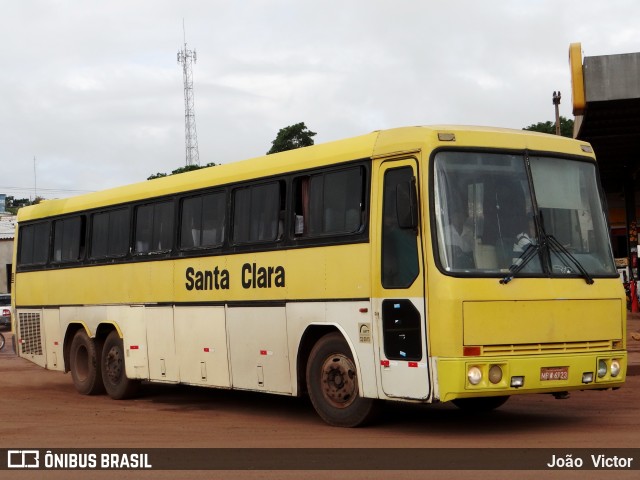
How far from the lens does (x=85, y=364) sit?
18828mm

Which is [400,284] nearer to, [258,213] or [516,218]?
[516,218]

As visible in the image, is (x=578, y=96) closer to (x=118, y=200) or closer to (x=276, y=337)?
(x=118, y=200)

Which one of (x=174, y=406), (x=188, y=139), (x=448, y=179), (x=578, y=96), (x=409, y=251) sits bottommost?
(x=174, y=406)

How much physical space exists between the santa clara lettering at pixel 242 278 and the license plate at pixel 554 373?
343cm

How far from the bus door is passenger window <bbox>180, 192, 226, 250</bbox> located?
3351 millimetres

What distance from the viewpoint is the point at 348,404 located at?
41.4 feet

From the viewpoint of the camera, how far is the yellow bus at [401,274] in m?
11.4

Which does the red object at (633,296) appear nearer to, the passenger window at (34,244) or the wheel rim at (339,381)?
the passenger window at (34,244)

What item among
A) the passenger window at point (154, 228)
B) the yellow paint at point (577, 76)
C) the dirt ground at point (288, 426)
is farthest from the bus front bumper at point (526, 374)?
the yellow paint at point (577, 76)

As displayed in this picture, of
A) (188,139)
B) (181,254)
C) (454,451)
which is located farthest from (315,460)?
(188,139)

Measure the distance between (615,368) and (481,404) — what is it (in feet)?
8.14

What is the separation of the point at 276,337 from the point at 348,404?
5.05 ft

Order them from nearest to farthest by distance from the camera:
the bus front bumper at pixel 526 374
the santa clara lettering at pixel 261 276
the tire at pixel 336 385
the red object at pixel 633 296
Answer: the bus front bumper at pixel 526 374, the tire at pixel 336 385, the santa clara lettering at pixel 261 276, the red object at pixel 633 296

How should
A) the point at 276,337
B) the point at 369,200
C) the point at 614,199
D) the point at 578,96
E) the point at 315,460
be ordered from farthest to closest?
the point at 614,199, the point at 578,96, the point at 276,337, the point at 369,200, the point at 315,460
